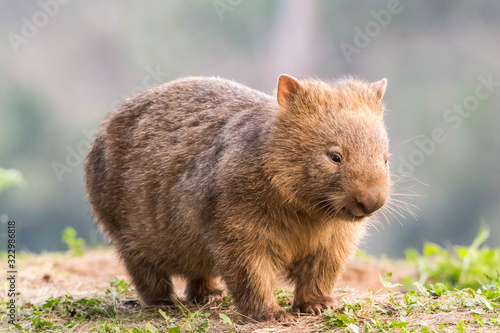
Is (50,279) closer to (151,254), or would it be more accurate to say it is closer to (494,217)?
(151,254)

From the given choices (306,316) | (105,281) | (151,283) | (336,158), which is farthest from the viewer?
(105,281)

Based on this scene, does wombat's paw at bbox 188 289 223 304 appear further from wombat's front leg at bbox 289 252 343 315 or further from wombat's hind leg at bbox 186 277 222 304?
wombat's front leg at bbox 289 252 343 315

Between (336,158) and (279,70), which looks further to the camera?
(279,70)

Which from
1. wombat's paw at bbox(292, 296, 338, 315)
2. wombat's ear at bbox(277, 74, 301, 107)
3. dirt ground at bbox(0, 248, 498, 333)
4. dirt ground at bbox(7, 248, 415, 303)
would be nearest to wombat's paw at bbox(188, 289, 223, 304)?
dirt ground at bbox(0, 248, 498, 333)

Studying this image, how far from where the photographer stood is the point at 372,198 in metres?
3.72

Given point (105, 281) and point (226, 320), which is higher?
point (226, 320)

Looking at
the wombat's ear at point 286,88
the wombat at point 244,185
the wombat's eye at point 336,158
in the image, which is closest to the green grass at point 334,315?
the wombat at point 244,185

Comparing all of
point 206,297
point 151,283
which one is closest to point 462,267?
point 206,297

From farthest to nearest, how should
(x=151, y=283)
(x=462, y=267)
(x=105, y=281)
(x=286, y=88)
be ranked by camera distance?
1. (x=462, y=267)
2. (x=105, y=281)
3. (x=151, y=283)
4. (x=286, y=88)

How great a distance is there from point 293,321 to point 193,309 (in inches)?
44.7

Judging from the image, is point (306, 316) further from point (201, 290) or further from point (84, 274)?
point (84, 274)

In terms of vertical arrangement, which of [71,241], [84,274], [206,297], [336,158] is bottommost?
[84,274]

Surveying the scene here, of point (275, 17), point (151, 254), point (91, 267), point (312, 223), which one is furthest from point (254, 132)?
point (275, 17)

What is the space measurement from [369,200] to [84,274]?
4694mm
